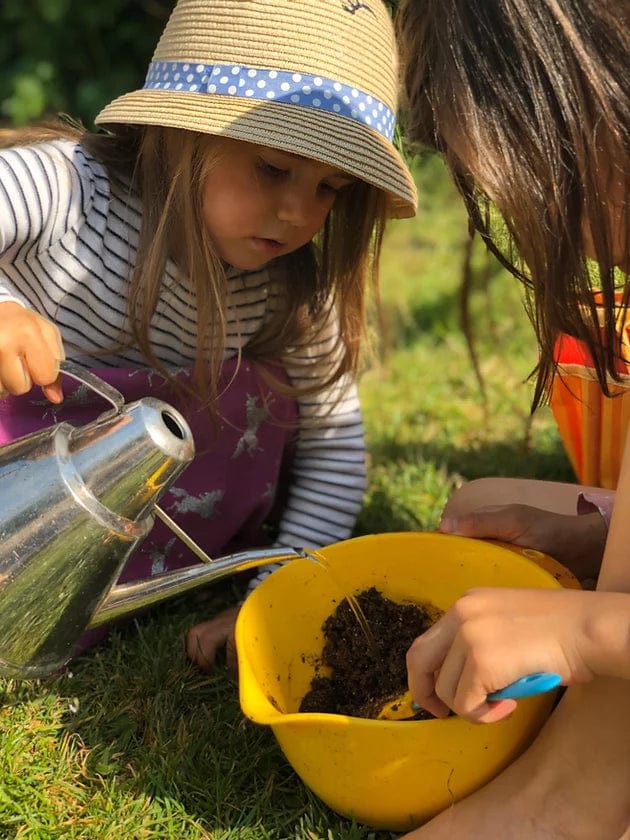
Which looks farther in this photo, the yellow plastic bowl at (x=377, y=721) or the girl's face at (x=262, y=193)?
the girl's face at (x=262, y=193)

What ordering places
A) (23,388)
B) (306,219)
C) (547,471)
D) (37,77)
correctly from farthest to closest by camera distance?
(37,77) < (547,471) < (306,219) < (23,388)

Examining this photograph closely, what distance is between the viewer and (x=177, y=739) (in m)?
1.26

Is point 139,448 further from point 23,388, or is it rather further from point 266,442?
point 266,442

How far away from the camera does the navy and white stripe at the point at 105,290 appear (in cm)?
136

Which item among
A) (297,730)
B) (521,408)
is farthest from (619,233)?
(521,408)

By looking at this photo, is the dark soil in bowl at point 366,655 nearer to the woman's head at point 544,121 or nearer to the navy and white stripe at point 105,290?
the navy and white stripe at point 105,290

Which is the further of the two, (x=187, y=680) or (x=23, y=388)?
(x=187, y=680)

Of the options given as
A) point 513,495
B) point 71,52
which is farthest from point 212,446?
point 71,52

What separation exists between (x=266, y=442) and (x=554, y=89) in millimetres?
740

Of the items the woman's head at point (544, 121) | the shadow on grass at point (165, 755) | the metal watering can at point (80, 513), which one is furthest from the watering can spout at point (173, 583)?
the woman's head at point (544, 121)

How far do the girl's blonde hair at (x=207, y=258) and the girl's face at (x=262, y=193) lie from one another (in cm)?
2

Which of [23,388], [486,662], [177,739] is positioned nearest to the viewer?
[486,662]

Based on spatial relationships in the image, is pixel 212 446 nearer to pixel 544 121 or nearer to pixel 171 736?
pixel 171 736

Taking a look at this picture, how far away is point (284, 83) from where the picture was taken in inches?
51.1
